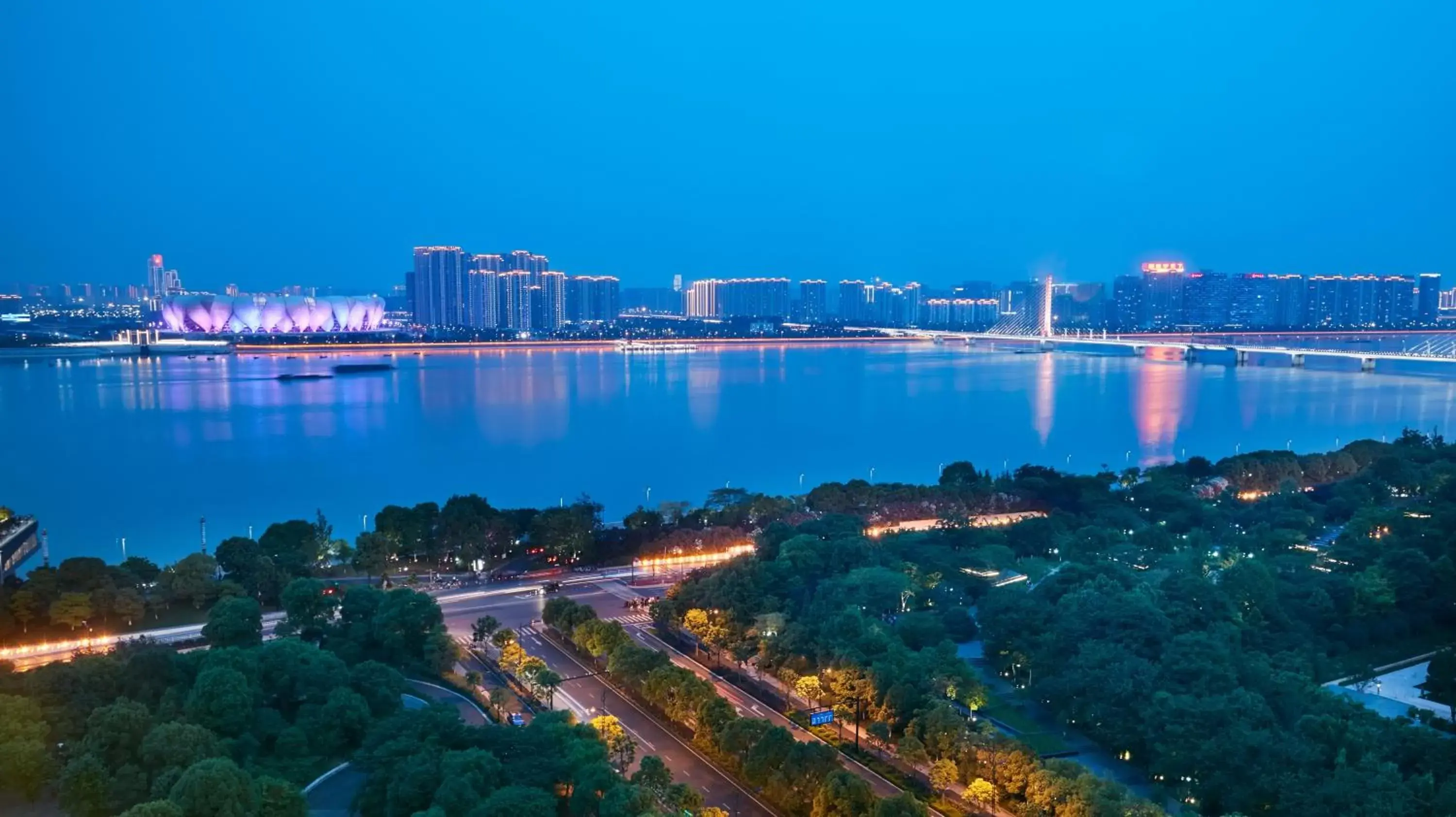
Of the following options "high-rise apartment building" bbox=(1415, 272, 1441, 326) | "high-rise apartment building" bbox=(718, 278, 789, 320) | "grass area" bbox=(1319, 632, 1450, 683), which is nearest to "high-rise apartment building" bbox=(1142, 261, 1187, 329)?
"high-rise apartment building" bbox=(1415, 272, 1441, 326)

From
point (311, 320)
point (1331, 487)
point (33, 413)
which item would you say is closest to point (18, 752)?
point (1331, 487)

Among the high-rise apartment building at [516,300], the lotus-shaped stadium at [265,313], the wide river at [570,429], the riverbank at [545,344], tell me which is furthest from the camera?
the high-rise apartment building at [516,300]

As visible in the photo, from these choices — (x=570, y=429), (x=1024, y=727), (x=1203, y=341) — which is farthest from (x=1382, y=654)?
(x=1203, y=341)

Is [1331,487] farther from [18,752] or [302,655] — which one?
[18,752]

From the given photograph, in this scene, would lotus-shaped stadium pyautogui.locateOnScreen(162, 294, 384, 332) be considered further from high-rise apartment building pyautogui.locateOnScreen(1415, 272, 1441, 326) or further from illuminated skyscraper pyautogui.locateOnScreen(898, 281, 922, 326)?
high-rise apartment building pyautogui.locateOnScreen(1415, 272, 1441, 326)

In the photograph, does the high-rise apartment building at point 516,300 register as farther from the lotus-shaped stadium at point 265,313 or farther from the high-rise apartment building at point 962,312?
the high-rise apartment building at point 962,312

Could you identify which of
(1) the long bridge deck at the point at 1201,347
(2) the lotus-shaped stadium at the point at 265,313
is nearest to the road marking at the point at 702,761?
(1) the long bridge deck at the point at 1201,347
